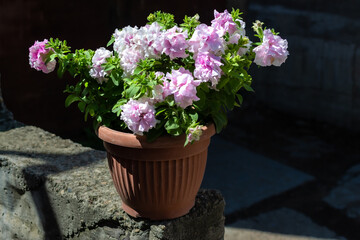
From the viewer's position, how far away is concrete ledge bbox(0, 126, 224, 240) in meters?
2.39

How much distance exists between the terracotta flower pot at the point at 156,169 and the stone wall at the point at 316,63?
4681 millimetres

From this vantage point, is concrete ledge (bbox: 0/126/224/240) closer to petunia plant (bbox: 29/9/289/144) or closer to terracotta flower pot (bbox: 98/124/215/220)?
terracotta flower pot (bbox: 98/124/215/220)

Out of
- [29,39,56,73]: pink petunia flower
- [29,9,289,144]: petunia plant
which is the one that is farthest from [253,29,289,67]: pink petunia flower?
[29,39,56,73]: pink petunia flower

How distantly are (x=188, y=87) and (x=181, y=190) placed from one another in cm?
47

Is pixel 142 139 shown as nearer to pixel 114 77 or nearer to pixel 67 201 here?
pixel 114 77

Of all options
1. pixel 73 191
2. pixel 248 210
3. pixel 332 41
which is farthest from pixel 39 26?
pixel 332 41

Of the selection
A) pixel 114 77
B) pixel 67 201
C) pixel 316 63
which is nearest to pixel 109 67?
pixel 114 77

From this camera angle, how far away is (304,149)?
5.92 meters

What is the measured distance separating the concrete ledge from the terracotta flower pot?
9 cm

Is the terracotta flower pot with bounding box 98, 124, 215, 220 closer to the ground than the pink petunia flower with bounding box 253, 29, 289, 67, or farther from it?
closer to the ground

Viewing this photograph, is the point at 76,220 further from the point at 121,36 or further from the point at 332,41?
the point at 332,41

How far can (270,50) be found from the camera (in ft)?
7.07

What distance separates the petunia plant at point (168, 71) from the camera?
2.02 metres

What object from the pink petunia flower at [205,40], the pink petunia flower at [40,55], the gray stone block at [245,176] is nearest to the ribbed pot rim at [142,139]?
the pink petunia flower at [205,40]
